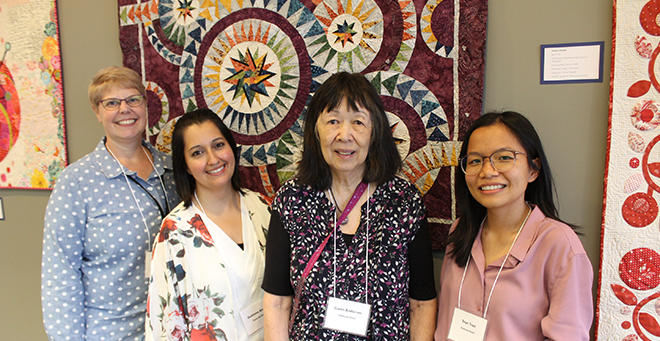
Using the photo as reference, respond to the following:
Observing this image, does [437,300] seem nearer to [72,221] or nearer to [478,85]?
[478,85]

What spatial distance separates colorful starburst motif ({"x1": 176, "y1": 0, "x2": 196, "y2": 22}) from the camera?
1.84 meters

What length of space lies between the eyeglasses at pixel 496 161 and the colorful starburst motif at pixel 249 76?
1.02 meters

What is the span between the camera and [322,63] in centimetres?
167

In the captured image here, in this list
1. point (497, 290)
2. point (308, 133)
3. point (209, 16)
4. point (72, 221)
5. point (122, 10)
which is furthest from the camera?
point (122, 10)

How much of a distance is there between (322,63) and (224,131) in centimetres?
56

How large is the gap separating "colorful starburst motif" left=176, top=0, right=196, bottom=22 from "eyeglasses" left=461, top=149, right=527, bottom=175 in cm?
154

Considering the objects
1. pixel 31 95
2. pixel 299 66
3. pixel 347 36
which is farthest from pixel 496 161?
pixel 31 95

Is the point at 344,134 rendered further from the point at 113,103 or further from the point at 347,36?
the point at 113,103

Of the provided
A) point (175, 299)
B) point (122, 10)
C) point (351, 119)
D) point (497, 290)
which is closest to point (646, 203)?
point (497, 290)

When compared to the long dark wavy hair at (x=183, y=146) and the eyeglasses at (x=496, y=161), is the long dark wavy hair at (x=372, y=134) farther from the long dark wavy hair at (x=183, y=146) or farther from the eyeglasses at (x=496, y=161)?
the long dark wavy hair at (x=183, y=146)

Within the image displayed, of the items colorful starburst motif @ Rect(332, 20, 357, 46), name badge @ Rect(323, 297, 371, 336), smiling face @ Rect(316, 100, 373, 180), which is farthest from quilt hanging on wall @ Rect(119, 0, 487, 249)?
name badge @ Rect(323, 297, 371, 336)

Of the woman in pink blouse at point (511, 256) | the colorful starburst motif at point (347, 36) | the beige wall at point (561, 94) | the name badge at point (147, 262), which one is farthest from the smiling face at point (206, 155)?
the beige wall at point (561, 94)

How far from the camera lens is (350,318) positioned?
1170mm

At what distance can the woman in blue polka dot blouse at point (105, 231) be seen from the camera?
1.44 metres
